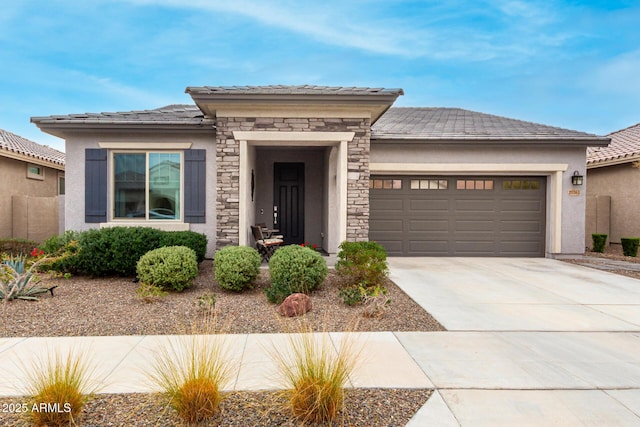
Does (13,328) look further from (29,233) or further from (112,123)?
(29,233)

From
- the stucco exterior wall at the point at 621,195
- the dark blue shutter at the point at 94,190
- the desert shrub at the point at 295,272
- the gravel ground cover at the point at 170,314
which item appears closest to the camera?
the gravel ground cover at the point at 170,314

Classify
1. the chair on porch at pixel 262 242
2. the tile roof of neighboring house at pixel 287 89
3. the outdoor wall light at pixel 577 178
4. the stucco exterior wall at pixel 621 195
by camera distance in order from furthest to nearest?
the stucco exterior wall at pixel 621 195 < the outdoor wall light at pixel 577 178 < the chair on porch at pixel 262 242 < the tile roof of neighboring house at pixel 287 89

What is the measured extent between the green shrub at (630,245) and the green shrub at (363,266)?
30.2 feet

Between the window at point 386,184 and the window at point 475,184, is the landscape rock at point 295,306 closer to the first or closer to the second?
the window at point 386,184

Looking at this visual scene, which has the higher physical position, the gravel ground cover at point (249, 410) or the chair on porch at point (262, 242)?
the chair on porch at point (262, 242)

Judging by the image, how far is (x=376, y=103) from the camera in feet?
25.0

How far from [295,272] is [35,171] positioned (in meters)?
12.4

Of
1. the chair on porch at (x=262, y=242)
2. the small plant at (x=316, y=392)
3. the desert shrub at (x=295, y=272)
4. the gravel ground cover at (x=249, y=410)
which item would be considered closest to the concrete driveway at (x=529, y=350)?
the gravel ground cover at (x=249, y=410)

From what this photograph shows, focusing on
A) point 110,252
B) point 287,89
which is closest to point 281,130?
point 287,89

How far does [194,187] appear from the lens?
8.77 m

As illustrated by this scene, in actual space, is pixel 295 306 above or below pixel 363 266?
below

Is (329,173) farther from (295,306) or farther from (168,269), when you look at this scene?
(295,306)

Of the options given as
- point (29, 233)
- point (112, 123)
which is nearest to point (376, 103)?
point (112, 123)

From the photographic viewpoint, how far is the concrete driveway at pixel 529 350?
105 inches
